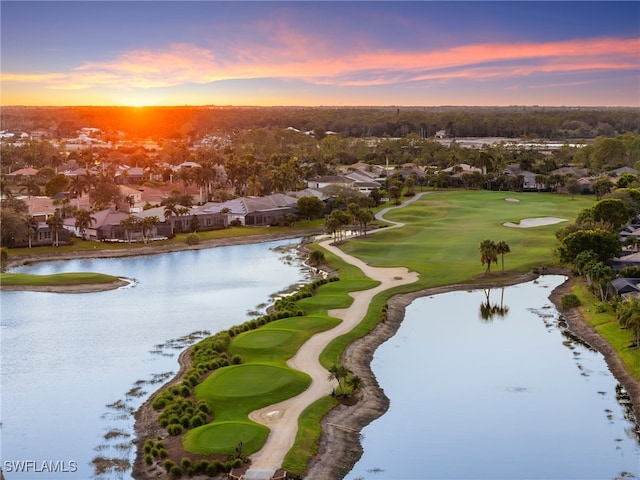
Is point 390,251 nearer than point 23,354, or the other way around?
point 23,354

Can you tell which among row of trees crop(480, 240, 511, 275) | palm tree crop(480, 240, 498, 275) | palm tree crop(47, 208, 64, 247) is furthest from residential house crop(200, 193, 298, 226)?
palm tree crop(480, 240, 498, 275)

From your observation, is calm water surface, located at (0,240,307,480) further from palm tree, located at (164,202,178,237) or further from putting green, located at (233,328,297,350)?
palm tree, located at (164,202,178,237)

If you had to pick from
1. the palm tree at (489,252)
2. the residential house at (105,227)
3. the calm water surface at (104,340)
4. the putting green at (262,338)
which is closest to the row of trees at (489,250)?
the palm tree at (489,252)

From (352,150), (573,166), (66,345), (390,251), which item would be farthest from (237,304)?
(352,150)

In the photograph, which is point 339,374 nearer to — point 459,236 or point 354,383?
point 354,383

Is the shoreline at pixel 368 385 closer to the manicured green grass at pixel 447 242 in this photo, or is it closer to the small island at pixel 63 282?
the manicured green grass at pixel 447 242

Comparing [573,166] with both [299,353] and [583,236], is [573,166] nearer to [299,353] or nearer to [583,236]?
[583,236]
